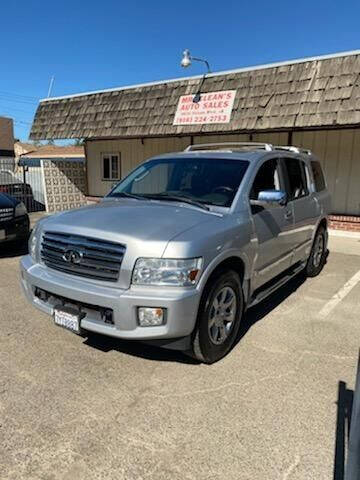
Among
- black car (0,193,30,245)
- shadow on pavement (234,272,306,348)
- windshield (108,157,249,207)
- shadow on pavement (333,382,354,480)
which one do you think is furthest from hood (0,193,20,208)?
shadow on pavement (333,382,354,480)

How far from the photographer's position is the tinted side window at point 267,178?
4.41 m

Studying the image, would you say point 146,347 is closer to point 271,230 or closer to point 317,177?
point 271,230

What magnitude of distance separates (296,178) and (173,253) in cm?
322

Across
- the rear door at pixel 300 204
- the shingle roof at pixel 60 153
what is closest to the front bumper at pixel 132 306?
→ the rear door at pixel 300 204

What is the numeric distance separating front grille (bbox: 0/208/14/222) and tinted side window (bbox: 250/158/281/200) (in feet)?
16.6

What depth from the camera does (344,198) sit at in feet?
36.4

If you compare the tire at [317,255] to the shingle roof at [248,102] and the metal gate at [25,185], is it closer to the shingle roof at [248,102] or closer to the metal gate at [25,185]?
the shingle roof at [248,102]

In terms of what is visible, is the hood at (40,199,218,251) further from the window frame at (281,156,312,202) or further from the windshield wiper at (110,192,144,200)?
the window frame at (281,156,312,202)

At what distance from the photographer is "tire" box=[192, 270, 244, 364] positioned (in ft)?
11.2

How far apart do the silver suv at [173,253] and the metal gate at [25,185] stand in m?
11.4

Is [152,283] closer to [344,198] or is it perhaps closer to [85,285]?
[85,285]

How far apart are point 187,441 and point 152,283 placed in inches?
44.3

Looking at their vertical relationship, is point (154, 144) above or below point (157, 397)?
above

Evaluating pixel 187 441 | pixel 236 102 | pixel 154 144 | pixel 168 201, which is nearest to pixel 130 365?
pixel 187 441
